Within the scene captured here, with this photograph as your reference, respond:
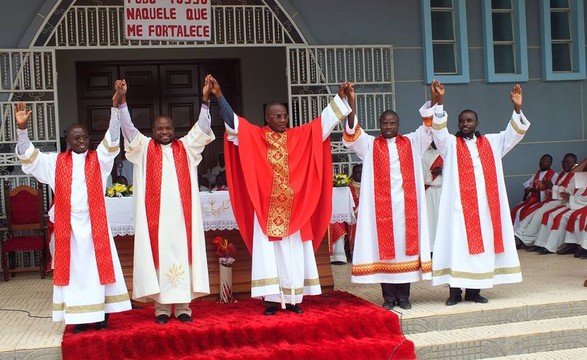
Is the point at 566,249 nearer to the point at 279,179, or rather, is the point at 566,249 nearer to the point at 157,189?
the point at 279,179

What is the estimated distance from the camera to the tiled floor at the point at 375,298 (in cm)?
587

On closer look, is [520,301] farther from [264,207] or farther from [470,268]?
[264,207]

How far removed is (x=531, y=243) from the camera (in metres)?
10.9

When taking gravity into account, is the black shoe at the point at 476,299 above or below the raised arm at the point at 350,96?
below

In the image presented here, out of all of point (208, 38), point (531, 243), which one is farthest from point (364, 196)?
point (531, 243)

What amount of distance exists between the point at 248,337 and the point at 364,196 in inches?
63.8

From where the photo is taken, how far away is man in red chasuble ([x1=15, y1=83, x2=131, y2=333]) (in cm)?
579

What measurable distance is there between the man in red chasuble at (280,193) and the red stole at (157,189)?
1.35 feet

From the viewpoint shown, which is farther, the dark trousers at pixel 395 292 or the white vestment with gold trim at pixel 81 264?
the dark trousers at pixel 395 292

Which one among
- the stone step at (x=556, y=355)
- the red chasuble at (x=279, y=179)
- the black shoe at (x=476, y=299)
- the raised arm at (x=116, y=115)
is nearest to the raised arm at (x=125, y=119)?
the raised arm at (x=116, y=115)

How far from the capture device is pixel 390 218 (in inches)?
263

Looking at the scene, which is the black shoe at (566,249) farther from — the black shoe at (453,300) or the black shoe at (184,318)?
the black shoe at (184,318)

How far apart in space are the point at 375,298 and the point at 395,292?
0.51 m

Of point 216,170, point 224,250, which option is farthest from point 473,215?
point 216,170
